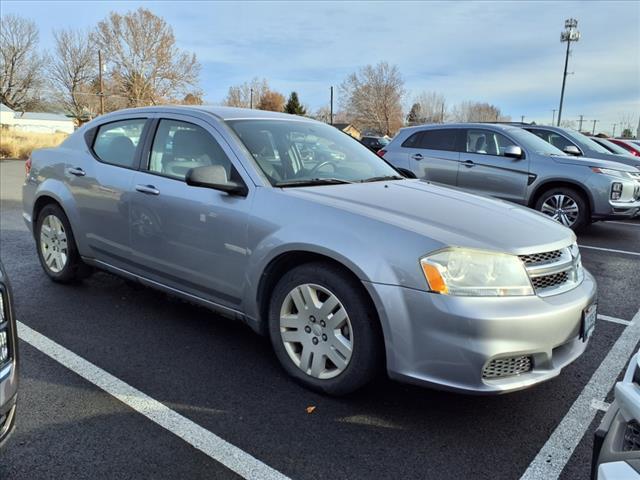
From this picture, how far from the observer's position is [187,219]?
11.4ft

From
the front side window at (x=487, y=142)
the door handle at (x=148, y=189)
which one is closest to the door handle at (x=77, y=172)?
the door handle at (x=148, y=189)

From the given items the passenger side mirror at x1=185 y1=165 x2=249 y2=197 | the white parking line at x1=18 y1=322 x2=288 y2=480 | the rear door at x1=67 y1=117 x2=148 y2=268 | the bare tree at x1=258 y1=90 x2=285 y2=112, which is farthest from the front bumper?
the bare tree at x1=258 y1=90 x2=285 y2=112

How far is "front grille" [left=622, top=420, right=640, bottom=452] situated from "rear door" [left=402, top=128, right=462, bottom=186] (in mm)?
7103

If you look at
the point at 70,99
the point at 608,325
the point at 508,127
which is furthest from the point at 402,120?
the point at 608,325

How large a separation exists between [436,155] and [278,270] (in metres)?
6.26

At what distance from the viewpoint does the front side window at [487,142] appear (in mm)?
8367

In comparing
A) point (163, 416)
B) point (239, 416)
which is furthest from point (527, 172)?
point (163, 416)

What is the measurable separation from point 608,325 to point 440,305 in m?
2.60

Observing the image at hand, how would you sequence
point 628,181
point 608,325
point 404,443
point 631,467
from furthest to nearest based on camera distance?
point 628,181 → point 608,325 → point 404,443 → point 631,467

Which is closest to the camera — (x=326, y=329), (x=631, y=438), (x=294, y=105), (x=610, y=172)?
(x=631, y=438)

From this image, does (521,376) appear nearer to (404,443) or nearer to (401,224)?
(404,443)

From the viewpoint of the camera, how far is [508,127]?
8.61 meters

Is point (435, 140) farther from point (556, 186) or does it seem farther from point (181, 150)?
point (181, 150)

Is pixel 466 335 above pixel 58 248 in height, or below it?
above
